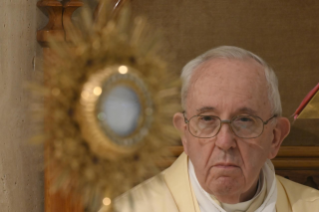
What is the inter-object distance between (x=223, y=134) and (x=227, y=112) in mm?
49

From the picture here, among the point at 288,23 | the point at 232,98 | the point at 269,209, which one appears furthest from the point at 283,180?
the point at 288,23

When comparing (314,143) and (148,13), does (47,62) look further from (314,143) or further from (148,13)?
(314,143)

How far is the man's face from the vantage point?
0.87 metres

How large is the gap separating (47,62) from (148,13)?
1.50 ft

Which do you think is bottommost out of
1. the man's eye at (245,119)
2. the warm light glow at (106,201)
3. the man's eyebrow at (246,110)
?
the warm light glow at (106,201)

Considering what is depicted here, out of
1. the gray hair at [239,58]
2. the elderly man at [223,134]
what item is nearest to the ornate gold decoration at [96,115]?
the elderly man at [223,134]

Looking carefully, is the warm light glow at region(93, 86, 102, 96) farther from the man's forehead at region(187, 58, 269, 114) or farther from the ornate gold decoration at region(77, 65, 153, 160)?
the man's forehead at region(187, 58, 269, 114)

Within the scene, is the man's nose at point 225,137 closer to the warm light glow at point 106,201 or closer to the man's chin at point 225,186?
the man's chin at point 225,186

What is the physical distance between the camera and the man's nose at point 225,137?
0.86m

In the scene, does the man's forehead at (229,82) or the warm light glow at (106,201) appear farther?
the man's forehead at (229,82)

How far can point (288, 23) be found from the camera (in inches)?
49.8

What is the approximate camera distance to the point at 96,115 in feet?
1.59

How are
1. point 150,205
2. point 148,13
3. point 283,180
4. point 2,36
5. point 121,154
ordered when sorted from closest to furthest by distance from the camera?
point 121,154 < point 2,36 < point 150,205 < point 283,180 < point 148,13

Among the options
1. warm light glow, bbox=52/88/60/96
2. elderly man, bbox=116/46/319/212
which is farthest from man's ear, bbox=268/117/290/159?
warm light glow, bbox=52/88/60/96
